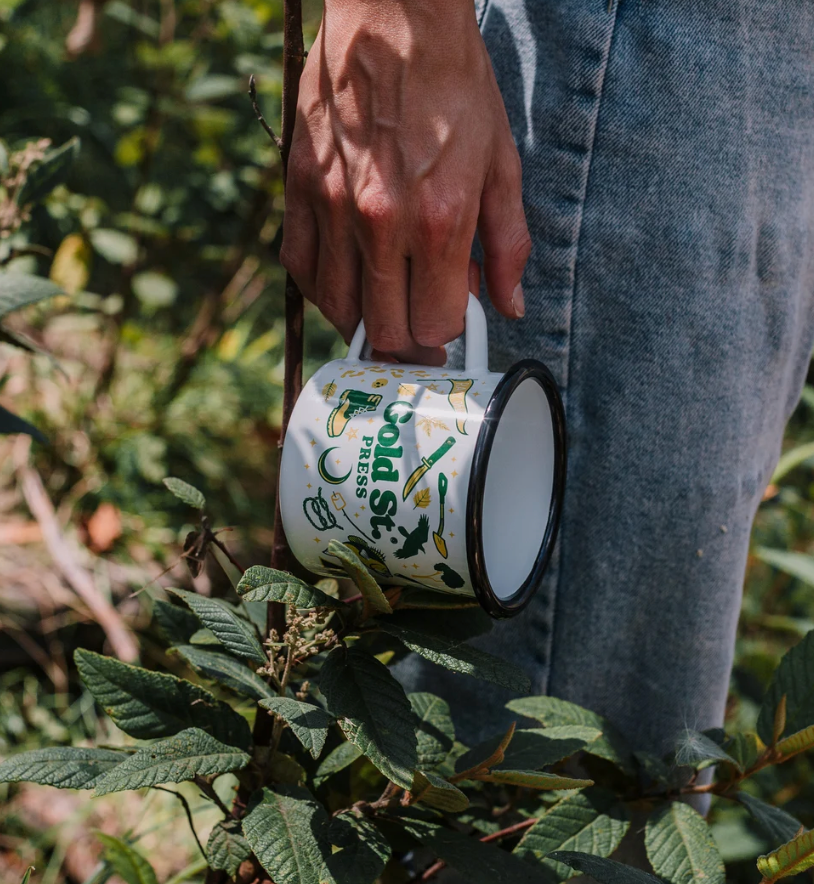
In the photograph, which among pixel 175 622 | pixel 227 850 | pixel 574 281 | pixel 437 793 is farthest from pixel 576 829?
pixel 574 281

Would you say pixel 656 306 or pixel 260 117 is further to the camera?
pixel 656 306

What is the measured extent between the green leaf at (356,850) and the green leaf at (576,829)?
13cm

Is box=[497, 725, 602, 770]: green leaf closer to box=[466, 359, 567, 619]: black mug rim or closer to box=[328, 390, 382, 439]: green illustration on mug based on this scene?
box=[466, 359, 567, 619]: black mug rim

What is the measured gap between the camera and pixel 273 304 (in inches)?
117

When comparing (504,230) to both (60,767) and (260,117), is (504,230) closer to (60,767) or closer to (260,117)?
(260,117)

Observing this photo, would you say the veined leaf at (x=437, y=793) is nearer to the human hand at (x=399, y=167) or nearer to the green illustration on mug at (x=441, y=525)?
the green illustration on mug at (x=441, y=525)

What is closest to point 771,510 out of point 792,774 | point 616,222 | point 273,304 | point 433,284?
point 792,774

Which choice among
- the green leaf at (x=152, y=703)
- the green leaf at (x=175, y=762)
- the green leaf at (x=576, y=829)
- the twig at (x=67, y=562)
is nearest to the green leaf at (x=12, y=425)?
the green leaf at (x=152, y=703)

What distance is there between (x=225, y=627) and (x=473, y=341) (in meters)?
0.30

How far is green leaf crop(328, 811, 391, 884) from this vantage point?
55 centimetres

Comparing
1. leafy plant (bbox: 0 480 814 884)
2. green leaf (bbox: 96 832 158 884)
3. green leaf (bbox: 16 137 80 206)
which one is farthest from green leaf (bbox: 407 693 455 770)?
green leaf (bbox: 16 137 80 206)

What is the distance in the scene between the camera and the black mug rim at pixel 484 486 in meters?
0.60

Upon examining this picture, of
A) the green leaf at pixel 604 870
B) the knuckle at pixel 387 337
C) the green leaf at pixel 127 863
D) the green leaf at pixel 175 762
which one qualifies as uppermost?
the knuckle at pixel 387 337

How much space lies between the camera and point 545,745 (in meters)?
0.68
